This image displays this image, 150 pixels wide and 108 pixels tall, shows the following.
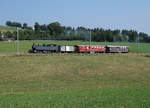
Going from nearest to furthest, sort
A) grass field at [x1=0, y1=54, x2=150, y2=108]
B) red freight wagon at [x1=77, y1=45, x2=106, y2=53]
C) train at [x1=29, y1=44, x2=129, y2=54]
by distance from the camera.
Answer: grass field at [x1=0, y1=54, x2=150, y2=108] < train at [x1=29, y1=44, x2=129, y2=54] < red freight wagon at [x1=77, y1=45, x2=106, y2=53]

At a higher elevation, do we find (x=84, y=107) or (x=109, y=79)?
(x=84, y=107)

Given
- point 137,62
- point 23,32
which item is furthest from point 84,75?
point 23,32

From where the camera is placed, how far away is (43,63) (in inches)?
1367

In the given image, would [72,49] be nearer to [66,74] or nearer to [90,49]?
[90,49]

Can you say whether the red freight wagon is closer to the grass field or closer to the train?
the train

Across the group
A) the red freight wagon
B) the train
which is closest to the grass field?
the train

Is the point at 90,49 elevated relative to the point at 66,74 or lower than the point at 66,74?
elevated

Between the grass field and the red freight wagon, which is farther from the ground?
the red freight wagon

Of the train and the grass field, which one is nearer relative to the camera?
the grass field

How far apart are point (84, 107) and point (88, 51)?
43.2m

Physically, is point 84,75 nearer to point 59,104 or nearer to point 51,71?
point 51,71

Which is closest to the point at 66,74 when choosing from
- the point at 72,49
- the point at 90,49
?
the point at 72,49

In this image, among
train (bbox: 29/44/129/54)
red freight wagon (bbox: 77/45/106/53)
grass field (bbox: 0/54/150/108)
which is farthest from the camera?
red freight wagon (bbox: 77/45/106/53)

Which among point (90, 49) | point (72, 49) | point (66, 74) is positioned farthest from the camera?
point (90, 49)
